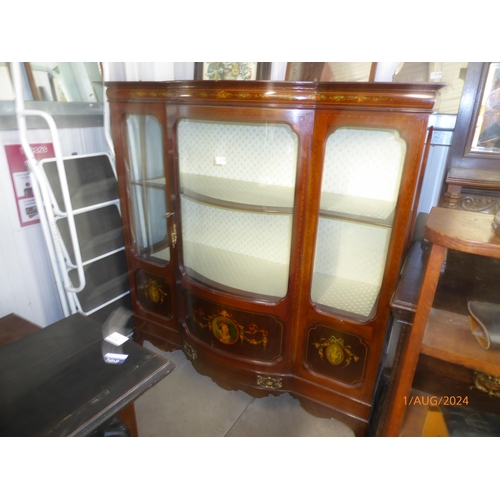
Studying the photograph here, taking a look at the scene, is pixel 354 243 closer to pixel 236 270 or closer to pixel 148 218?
pixel 236 270

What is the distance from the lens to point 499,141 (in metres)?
0.93

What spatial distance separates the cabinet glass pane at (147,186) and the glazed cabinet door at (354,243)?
0.68 meters

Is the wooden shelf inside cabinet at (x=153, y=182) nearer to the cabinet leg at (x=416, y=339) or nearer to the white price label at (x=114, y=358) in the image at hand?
the white price label at (x=114, y=358)

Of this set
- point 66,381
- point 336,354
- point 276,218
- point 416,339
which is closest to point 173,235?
point 276,218

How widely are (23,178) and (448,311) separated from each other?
4.88ft

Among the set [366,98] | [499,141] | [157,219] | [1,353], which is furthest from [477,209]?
[1,353]

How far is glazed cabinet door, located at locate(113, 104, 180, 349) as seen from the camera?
1328 millimetres

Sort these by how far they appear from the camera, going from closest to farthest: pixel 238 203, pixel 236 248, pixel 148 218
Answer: pixel 238 203, pixel 236 248, pixel 148 218

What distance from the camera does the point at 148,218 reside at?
5.11 ft

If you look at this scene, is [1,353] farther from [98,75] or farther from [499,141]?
[499,141]

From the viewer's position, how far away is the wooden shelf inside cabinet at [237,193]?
118 centimetres

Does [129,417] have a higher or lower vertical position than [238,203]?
lower

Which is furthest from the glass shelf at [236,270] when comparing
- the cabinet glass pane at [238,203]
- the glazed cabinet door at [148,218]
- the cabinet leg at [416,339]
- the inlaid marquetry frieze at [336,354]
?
the cabinet leg at [416,339]

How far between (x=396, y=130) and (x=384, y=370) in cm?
92
